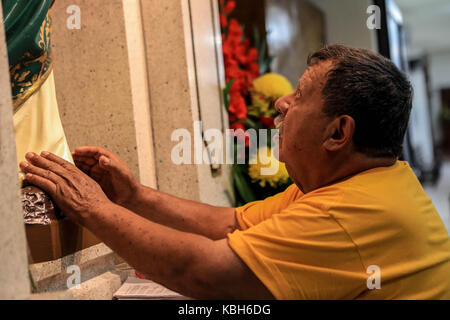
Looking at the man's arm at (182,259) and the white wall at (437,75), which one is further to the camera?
the white wall at (437,75)

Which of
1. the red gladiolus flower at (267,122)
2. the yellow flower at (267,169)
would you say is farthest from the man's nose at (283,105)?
the red gladiolus flower at (267,122)

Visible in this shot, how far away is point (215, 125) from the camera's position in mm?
1930

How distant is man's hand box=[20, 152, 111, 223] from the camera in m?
1.06

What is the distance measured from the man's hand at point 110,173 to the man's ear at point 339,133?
0.57 metres

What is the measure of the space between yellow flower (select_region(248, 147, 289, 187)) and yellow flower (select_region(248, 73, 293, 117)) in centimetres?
25

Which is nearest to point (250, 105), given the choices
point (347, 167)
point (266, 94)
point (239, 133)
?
point (266, 94)

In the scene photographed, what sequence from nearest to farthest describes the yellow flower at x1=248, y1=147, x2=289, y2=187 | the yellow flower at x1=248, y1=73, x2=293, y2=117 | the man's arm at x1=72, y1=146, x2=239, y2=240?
1. the man's arm at x1=72, y1=146, x2=239, y2=240
2. the yellow flower at x1=248, y1=147, x2=289, y2=187
3. the yellow flower at x1=248, y1=73, x2=293, y2=117

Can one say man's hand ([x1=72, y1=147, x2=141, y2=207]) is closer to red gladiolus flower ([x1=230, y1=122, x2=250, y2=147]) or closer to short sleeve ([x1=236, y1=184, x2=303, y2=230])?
short sleeve ([x1=236, y1=184, x2=303, y2=230])

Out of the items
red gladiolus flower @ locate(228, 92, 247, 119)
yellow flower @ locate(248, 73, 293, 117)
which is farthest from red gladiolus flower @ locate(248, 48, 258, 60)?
Result: red gladiolus flower @ locate(228, 92, 247, 119)

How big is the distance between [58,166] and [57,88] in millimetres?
687

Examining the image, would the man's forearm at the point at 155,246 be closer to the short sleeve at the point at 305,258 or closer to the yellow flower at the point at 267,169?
the short sleeve at the point at 305,258

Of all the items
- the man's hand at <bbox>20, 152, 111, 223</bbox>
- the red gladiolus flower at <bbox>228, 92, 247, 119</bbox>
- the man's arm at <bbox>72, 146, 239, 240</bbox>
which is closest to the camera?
the man's hand at <bbox>20, 152, 111, 223</bbox>

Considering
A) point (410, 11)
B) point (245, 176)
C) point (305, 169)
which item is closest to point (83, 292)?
point (305, 169)

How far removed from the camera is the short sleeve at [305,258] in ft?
3.11
